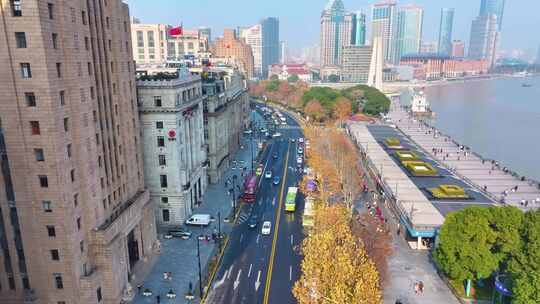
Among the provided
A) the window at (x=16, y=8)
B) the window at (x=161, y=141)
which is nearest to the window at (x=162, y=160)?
the window at (x=161, y=141)

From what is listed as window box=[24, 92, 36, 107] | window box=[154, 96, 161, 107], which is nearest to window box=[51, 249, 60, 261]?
window box=[24, 92, 36, 107]

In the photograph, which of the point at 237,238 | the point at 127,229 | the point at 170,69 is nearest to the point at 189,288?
the point at 127,229

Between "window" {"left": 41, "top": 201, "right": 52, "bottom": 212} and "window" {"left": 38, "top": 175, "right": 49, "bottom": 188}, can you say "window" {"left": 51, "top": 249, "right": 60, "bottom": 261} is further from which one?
"window" {"left": 38, "top": 175, "right": 49, "bottom": 188}

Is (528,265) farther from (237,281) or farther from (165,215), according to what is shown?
(165,215)

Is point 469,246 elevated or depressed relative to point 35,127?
depressed

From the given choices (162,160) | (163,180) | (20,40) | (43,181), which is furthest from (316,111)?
(20,40)
